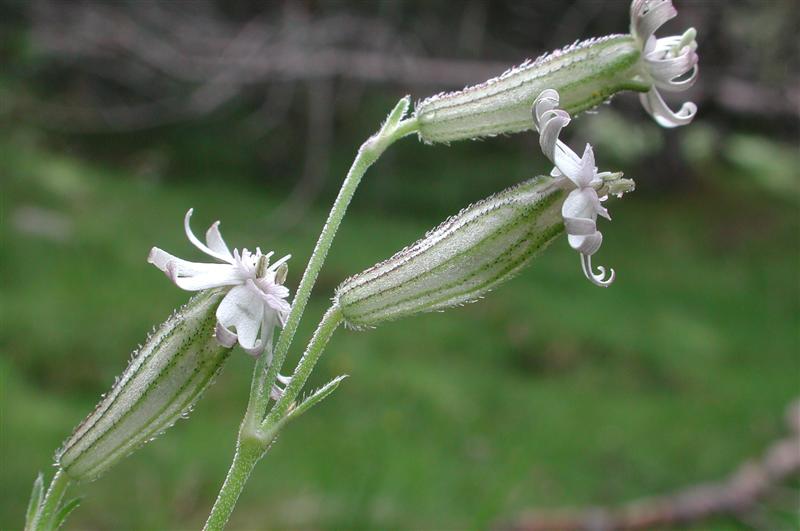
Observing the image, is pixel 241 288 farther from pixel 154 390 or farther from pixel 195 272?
pixel 154 390

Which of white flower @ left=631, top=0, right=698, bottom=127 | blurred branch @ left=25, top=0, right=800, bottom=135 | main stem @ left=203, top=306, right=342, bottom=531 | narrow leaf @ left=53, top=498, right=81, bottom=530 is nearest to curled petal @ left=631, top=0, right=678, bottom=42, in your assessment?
white flower @ left=631, top=0, right=698, bottom=127

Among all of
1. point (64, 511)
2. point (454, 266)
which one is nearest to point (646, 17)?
point (454, 266)

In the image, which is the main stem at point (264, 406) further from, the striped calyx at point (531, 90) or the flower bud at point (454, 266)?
the striped calyx at point (531, 90)

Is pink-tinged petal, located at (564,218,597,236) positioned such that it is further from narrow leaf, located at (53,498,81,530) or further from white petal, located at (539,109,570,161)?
narrow leaf, located at (53,498,81,530)

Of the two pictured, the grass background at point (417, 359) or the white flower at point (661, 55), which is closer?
the white flower at point (661, 55)

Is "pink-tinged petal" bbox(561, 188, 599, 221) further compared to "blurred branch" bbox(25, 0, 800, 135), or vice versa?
"blurred branch" bbox(25, 0, 800, 135)

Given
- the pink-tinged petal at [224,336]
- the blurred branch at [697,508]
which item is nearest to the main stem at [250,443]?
the pink-tinged petal at [224,336]
